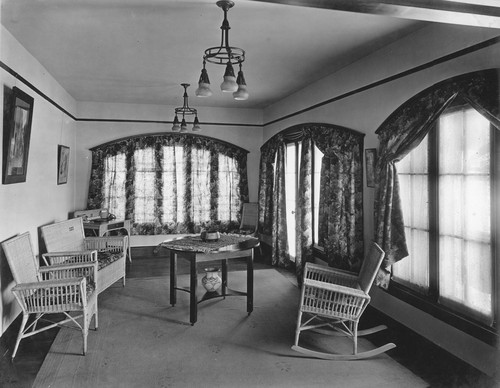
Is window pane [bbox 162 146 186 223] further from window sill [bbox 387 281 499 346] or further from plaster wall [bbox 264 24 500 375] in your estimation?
window sill [bbox 387 281 499 346]

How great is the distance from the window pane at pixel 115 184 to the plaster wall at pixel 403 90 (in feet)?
12.4

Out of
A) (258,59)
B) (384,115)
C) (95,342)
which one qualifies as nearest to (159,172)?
(258,59)

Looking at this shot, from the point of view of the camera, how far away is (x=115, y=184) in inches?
276

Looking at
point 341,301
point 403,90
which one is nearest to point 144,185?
point 341,301

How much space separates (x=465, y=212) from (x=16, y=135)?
395 cm

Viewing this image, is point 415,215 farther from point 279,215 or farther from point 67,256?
point 67,256

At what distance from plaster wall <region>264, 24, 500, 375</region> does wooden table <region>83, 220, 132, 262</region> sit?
3698mm

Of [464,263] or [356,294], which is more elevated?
[464,263]

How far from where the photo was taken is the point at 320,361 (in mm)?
3131

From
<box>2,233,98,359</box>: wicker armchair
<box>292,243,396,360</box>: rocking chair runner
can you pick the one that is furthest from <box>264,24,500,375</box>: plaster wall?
<box>2,233,98,359</box>: wicker armchair

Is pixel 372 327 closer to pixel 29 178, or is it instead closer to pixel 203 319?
pixel 203 319

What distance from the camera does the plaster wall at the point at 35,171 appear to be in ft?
11.3

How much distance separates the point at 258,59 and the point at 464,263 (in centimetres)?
293

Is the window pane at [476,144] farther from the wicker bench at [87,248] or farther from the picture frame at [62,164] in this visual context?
the picture frame at [62,164]
